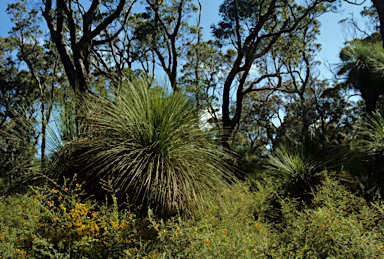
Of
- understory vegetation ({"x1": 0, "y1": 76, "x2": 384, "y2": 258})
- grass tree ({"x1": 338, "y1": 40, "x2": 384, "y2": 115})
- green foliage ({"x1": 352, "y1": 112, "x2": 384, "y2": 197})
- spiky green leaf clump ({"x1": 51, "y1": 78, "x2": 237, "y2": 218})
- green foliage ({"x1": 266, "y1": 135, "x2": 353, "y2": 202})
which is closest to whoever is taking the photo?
understory vegetation ({"x1": 0, "y1": 76, "x2": 384, "y2": 258})

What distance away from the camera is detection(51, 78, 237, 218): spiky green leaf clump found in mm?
3375

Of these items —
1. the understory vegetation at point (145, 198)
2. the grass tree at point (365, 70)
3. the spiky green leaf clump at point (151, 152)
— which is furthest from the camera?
the grass tree at point (365, 70)

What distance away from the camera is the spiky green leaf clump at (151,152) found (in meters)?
3.38

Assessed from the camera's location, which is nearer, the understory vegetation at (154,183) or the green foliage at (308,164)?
the understory vegetation at (154,183)

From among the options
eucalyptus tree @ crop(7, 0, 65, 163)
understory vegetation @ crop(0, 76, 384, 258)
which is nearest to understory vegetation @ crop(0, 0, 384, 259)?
understory vegetation @ crop(0, 76, 384, 258)

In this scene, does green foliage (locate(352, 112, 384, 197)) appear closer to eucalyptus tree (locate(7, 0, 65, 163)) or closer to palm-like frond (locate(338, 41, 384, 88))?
palm-like frond (locate(338, 41, 384, 88))

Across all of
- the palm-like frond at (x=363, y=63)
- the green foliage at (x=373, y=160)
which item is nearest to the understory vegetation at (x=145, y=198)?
the green foliage at (x=373, y=160)

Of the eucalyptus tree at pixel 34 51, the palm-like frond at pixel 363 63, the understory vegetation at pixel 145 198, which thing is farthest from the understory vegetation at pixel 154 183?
the eucalyptus tree at pixel 34 51

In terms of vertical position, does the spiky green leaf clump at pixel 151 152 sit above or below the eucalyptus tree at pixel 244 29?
below

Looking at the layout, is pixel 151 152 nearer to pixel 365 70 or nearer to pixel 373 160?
pixel 373 160

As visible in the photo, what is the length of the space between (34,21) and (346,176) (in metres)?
17.0

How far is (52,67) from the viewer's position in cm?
1795

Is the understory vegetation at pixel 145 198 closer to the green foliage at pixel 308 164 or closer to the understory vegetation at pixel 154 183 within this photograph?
the understory vegetation at pixel 154 183

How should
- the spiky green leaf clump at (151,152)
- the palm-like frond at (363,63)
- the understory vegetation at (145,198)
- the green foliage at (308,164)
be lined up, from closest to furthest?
the understory vegetation at (145,198) < the spiky green leaf clump at (151,152) < the green foliage at (308,164) < the palm-like frond at (363,63)
